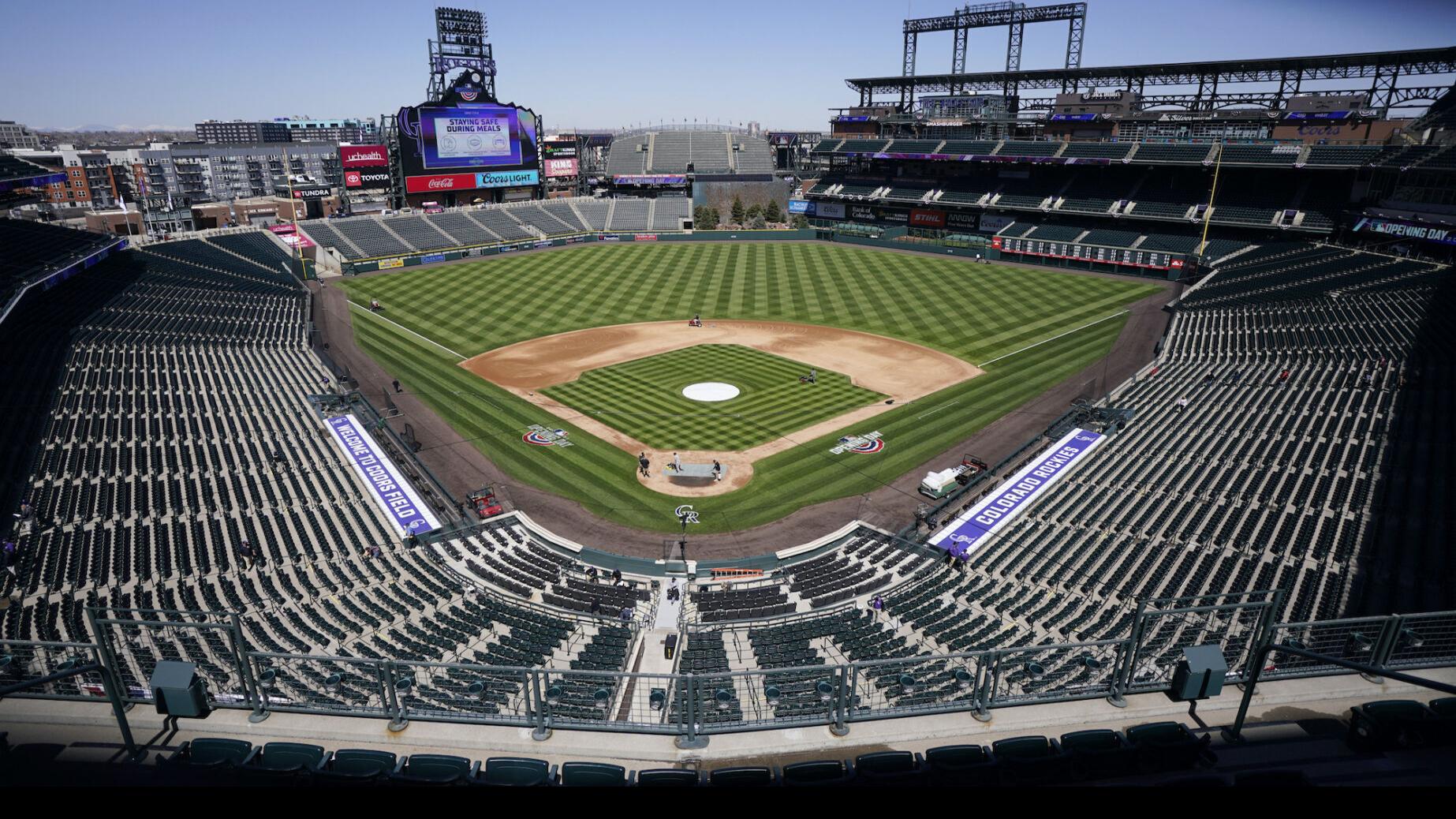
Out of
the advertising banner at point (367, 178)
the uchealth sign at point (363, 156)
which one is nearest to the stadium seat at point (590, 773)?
the advertising banner at point (367, 178)

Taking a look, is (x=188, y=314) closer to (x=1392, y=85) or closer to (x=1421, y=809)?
(x=1421, y=809)

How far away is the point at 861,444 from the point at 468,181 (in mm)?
70289

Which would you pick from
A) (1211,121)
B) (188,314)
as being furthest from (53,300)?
(1211,121)

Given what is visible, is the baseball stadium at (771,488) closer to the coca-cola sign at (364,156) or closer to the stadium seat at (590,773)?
the stadium seat at (590,773)

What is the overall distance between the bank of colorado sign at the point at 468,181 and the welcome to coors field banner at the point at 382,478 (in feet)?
180

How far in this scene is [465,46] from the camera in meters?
88.9

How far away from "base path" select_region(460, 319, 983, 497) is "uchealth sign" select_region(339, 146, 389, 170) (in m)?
47.9

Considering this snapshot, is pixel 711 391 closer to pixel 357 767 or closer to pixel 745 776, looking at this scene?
pixel 357 767

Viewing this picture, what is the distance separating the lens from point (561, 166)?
109 meters

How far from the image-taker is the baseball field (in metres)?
36.5

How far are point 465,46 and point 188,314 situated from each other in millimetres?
53242

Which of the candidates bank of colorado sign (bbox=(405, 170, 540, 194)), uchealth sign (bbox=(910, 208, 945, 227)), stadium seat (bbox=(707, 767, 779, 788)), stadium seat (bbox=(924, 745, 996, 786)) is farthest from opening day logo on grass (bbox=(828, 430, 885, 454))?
bank of colorado sign (bbox=(405, 170, 540, 194))

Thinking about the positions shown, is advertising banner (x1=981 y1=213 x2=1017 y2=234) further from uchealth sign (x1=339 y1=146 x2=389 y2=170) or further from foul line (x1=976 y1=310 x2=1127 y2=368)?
uchealth sign (x1=339 y1=146 x2=389 y2=170)

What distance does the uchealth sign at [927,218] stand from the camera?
96.6m
